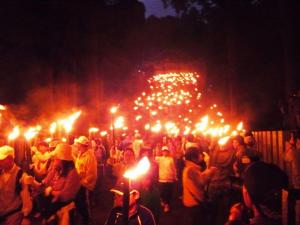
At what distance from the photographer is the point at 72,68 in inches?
1129

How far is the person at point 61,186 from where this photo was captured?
8414 mm

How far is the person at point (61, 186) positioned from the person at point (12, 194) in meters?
0.35

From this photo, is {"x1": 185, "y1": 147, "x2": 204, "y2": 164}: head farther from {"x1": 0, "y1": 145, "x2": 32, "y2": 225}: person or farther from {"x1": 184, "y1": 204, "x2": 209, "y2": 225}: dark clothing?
{"x1": 0, "y1": 145, "x2": 32, "y2": 225}: person

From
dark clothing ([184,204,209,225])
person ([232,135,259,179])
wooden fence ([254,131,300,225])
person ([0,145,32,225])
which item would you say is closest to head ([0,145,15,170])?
person ([0,145,32,225])

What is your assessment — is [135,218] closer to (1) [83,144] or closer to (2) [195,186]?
(2) [195,186]

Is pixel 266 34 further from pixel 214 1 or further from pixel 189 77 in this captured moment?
pixel 189 77

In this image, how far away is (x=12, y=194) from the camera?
812 centimetres

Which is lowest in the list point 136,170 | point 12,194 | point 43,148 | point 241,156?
point 12,194

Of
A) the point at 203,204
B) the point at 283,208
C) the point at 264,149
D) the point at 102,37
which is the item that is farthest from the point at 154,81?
the point at 283,208

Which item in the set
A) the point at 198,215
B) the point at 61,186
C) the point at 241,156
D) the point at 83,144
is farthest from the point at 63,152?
the point at 241,156

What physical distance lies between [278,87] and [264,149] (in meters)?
8.22

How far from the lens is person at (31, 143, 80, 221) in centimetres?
841

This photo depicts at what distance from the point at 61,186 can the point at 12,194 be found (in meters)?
0.78

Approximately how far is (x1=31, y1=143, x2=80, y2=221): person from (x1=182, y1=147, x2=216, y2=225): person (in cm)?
185
